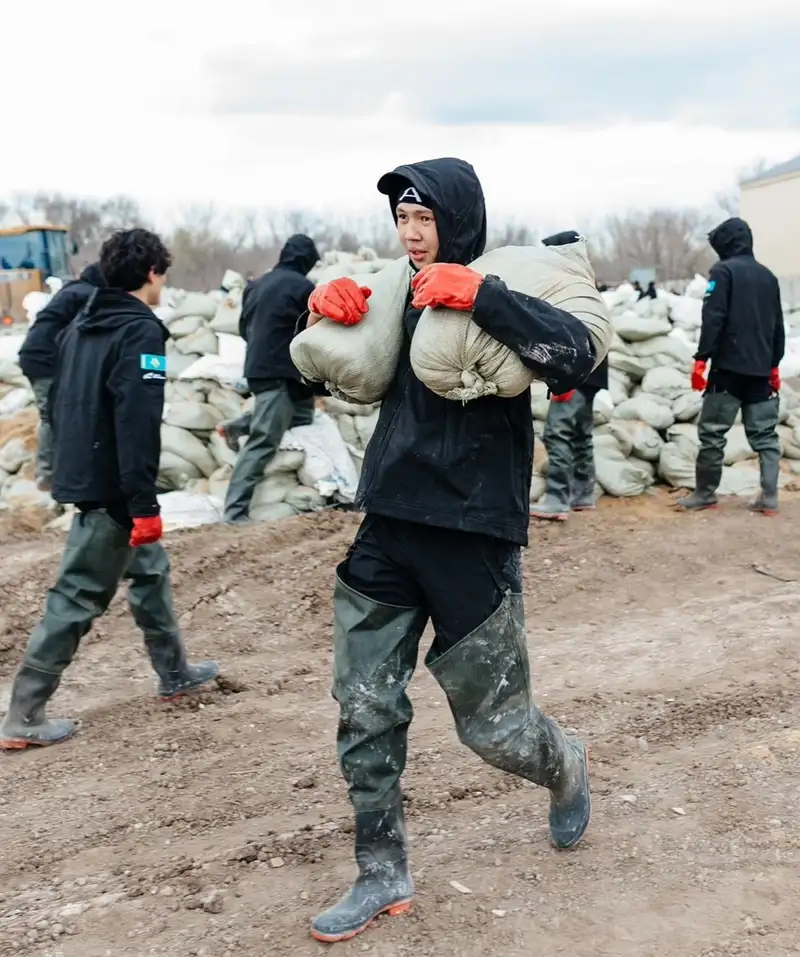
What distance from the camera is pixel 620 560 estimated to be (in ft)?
19.6

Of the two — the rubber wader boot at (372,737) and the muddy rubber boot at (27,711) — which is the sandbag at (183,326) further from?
the rubber wader boot at (372,737)

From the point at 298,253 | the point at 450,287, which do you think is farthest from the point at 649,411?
the point at 450,287

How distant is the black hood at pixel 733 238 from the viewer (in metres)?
6.86

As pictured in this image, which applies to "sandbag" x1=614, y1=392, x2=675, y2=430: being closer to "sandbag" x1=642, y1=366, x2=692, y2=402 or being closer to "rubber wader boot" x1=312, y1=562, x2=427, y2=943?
"sandbag" x1=642, y1=366, x2=692, y2=402

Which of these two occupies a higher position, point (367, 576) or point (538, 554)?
point (367, 576)

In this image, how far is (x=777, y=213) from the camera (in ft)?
116

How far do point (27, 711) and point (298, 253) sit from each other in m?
3.76

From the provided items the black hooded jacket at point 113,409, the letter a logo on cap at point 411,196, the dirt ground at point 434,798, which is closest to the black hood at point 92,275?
the dirt ground at point 434,798

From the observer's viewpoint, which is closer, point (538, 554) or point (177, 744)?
point (177, 744)

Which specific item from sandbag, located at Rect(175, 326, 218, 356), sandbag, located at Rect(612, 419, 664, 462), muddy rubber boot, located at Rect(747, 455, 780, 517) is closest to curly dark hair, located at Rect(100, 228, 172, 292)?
muddy rubber boot, located at Rect(747, 455, 780, 517)

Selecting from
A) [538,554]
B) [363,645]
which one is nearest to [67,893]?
[363,645]

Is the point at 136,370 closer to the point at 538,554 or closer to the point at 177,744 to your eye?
the point at 177,744

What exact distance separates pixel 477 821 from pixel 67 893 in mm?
1136

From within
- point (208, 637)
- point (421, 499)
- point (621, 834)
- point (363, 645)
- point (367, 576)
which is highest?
point (421, 499)
